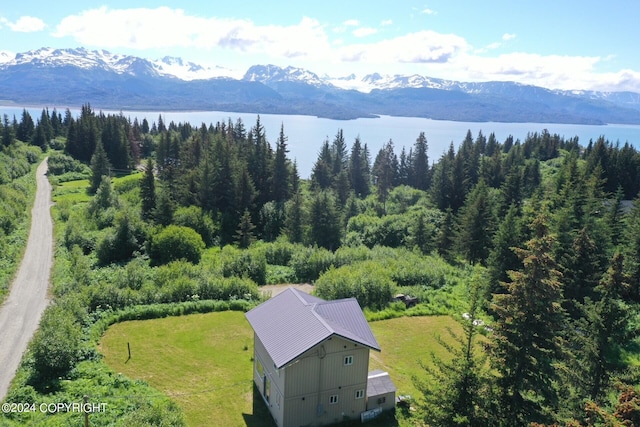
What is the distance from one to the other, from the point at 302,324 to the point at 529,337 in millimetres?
9472

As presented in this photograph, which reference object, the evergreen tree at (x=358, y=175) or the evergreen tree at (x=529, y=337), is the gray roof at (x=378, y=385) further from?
the evergreen tree at (x=358, y=175)

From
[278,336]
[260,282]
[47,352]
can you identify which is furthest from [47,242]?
[278,336]

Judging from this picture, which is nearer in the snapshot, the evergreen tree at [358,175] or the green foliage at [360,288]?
the green foliage at [360,288]

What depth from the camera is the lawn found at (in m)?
22.0

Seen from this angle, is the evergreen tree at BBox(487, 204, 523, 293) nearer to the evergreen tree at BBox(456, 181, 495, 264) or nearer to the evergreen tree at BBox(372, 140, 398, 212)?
the evergreen tree at BBox(456, 181, 495, 264)

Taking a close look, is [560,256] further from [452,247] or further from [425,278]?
[452,247]

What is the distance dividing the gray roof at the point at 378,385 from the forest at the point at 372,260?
2543 mm

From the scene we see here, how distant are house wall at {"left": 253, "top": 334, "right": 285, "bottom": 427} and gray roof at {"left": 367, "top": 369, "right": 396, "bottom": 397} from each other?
453cm

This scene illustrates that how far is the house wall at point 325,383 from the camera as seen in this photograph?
19.4m

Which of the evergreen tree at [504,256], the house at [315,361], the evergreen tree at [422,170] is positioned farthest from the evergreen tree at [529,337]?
the evergreen tree at [422,170]

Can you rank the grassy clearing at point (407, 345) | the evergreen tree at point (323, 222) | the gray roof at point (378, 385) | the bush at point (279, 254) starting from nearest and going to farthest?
the gray roof at point (378, 385), the grassy clearing at point (407, 345), the bush at point (279, 254), the evergreen tree at point (323, 222)

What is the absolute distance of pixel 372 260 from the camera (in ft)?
151

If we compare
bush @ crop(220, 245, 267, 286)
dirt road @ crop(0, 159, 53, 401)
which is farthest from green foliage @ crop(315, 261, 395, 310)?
dirt road @ crop(0, 159, 53, 401)

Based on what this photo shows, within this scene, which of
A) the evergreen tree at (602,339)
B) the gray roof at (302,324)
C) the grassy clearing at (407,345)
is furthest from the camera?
the grassy clearing at (407,345)
